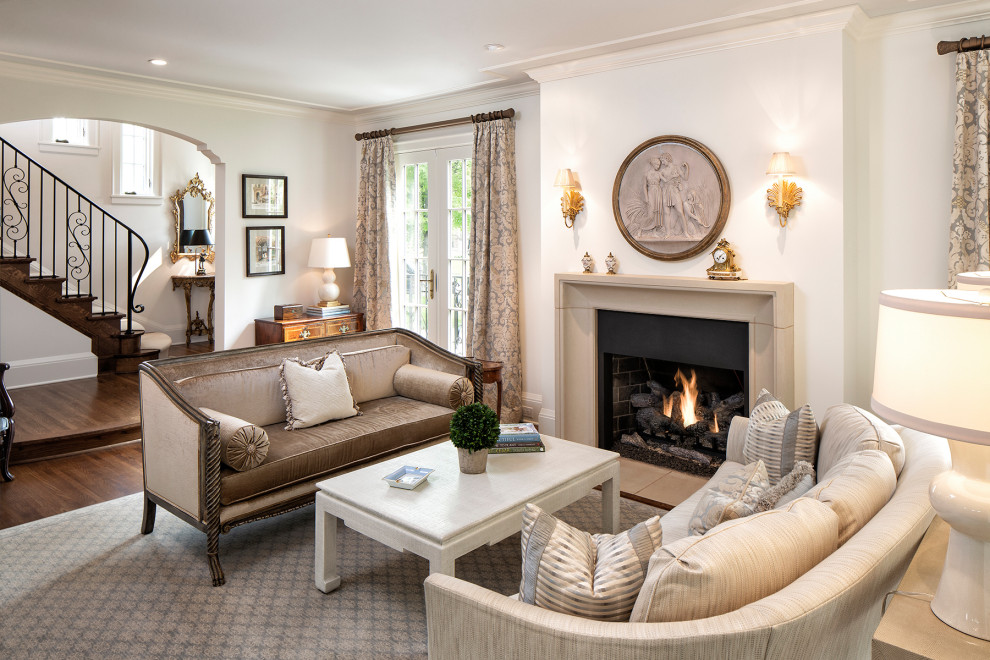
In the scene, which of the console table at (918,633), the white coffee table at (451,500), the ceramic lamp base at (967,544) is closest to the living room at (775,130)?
the white coffee table at (451,500)

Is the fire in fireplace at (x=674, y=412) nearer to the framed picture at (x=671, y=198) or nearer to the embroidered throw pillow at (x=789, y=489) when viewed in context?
the framed picture at (x=671, y=198)

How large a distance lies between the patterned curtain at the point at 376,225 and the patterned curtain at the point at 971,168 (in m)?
4.44

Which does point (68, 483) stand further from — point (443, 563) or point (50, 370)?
point (443, 563)

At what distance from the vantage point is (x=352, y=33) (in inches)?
158

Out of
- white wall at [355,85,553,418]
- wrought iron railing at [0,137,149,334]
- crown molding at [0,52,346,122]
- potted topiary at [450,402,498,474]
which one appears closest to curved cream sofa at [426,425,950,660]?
potted topiary at [450,402,498,474]

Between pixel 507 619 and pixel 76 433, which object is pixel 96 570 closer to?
pixel 76 433

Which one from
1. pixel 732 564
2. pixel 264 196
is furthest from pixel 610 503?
pixel 264 196

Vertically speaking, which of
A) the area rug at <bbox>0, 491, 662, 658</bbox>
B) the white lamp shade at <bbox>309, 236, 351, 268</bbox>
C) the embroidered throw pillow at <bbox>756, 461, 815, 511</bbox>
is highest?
the white lamp shade at <bbox>309, 236, 351, 268</bbox>

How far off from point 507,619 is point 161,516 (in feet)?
9.36

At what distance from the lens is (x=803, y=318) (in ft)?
12.2

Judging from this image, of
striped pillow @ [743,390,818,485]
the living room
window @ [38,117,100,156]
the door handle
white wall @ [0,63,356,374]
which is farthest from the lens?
window @ [38,117,100,156]

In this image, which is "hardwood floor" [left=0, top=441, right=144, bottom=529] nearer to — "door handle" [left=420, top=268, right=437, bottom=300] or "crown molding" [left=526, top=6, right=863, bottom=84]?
"door handle" [left=420, top=268, right=437, bottom=300]

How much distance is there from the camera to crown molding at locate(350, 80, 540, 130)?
207 inches

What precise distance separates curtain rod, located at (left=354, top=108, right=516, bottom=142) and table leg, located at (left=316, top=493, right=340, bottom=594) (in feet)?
11.6
